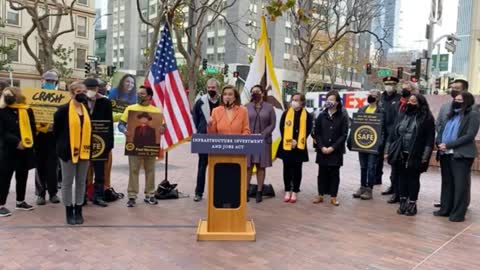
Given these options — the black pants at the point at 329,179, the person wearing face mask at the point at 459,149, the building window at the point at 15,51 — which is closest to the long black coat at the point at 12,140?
the black pants at the point at 329,179

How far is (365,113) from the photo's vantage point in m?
8.73

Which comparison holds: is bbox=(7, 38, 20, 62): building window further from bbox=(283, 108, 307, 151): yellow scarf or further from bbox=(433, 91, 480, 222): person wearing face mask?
bbox=(433, 91, 480, 222): person wearing face mask

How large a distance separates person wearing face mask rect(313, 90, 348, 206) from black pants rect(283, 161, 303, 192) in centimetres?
35

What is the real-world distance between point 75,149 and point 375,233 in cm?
389

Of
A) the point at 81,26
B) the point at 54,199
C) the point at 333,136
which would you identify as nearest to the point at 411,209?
the point at 333,136

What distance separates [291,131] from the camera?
809cm

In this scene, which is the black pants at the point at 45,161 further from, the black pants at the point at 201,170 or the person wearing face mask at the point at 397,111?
the person wearing face mask at the point at 397,111

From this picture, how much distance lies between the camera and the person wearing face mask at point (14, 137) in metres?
6.73

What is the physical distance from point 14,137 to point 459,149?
606 cm

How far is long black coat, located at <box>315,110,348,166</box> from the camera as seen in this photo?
791cm

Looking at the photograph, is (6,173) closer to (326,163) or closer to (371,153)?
(326,163)

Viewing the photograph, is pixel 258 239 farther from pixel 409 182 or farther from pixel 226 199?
pixel 409 182

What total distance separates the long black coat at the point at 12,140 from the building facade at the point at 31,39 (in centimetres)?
3940

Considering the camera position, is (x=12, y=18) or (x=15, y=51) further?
(x=15, y=51)
